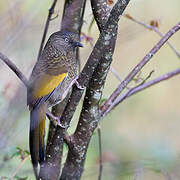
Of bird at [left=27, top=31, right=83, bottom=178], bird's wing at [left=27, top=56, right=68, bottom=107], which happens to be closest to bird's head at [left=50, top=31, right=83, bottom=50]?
bird at [left=27, top=31, right=83, bottom=178]

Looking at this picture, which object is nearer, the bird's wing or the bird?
the bird

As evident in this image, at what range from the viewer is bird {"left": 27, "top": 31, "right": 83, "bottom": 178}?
2.91 metres

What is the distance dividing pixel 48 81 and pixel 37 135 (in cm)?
55

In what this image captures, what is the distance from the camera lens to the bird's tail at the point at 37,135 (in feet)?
9.21

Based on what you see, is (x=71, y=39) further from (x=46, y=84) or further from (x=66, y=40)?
(x=46, y=84)

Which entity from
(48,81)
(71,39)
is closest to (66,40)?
(71,39)

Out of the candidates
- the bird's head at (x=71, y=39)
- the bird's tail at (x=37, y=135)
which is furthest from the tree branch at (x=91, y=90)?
the bird's head at (x=71, y=39)

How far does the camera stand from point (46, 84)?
3.29 meters

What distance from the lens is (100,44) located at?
8.04 ft

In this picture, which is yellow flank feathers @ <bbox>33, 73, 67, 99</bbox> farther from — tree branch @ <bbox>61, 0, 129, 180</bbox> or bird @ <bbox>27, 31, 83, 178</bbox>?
→ tree branch @ <bbox>61, 0, 129, 180</bbox>

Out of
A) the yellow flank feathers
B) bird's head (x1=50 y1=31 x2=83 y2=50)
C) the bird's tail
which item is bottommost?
the bird's tail

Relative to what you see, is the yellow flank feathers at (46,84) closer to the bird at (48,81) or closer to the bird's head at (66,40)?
the bird at (48,81)

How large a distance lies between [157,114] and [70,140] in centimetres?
414

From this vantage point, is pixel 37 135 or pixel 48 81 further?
pixel 48 81
